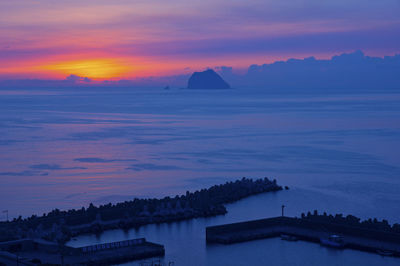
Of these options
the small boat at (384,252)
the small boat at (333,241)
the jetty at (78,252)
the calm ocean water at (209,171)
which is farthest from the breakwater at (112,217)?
the small boat at (384,252)

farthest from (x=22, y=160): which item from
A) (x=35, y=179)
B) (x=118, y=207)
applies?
(x=118, y=207)

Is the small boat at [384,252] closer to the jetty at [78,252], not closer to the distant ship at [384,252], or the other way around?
the distant ship at [384,252]

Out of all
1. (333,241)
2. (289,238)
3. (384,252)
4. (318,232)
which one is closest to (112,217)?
(289,238)

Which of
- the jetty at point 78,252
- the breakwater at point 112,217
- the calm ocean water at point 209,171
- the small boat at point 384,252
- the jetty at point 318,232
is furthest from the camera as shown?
the breakwater at point 112,217

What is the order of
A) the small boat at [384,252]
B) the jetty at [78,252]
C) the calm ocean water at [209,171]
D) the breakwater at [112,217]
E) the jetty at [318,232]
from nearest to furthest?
1. the jetty at [78,252]
2. the small boat at [384,252]
3. the jetty at [318,232]
4. the calm ocean water at [209,171]
5. the breakwater at [112,217]

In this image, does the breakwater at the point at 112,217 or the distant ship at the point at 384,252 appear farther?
the breakwater at the point at 112,217

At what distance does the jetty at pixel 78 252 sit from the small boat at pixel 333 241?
421 cm

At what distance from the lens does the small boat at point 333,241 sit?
47.0 ft

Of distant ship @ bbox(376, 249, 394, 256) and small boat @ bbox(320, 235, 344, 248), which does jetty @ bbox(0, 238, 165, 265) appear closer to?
small boat @ bbox(320, 235, 344, 248)

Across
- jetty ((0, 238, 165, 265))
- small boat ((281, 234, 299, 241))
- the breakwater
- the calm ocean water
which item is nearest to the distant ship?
the calm ocean water

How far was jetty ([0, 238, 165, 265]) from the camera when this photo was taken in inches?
507

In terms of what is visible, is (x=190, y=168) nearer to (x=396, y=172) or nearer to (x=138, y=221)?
(x=396, y=172)

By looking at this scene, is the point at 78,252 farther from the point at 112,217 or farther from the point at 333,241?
the point at 333,241

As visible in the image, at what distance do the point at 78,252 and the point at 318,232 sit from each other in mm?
6489
